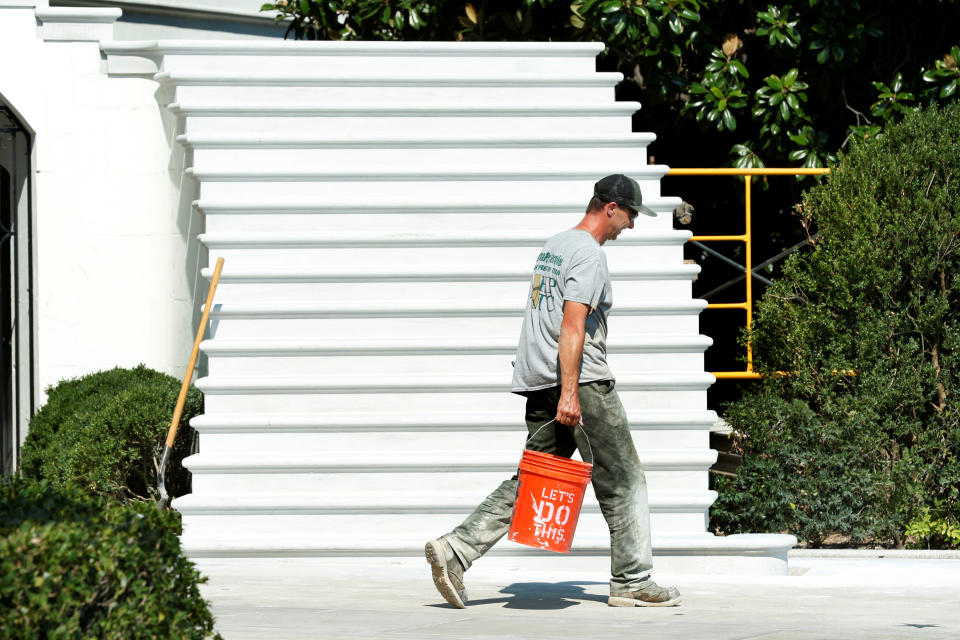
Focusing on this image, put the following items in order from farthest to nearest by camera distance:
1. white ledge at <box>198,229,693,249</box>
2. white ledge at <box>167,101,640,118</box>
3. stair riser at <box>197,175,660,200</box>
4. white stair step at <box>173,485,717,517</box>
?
1. white ledge at <box>167,101,640,118</box>
2. stair riser at <box>197,175,660,200</box>
3. white ledge at <box>198,229,693,249</box>
4. white stair step at <box>173,485,717,517</box>

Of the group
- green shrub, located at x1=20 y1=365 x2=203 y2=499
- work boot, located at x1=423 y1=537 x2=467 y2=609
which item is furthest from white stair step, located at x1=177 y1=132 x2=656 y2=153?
work boot, located at x1=423 y1=537 x2=467 y2=609

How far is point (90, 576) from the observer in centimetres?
344

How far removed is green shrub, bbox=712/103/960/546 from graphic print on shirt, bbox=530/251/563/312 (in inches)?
110

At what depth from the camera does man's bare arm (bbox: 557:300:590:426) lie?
5.72 meters

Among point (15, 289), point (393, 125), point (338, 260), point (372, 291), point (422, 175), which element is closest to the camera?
point (372, 291)

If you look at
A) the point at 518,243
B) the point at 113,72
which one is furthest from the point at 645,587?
the point at 113,72

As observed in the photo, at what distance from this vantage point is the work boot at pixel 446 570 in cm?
578

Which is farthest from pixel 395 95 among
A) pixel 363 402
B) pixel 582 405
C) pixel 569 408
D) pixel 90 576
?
pixel 90 576

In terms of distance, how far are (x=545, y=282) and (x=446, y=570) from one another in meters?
1.28

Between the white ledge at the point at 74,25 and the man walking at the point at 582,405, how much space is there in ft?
14.8

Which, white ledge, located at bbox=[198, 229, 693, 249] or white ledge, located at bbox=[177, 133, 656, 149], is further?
white ledge, located at bbox=[177, 133, 656, 149]

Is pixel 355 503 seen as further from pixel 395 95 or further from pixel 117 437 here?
pixel 395 95

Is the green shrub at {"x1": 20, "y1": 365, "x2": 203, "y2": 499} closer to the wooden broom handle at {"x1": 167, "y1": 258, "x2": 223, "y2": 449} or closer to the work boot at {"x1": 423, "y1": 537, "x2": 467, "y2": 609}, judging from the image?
the wooden broom handle at {"x1": 167, "y1": 258, "x2": 223, "y2": 449}

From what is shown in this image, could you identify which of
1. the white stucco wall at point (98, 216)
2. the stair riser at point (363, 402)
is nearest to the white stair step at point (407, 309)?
the stair riser at point (363, 402)
